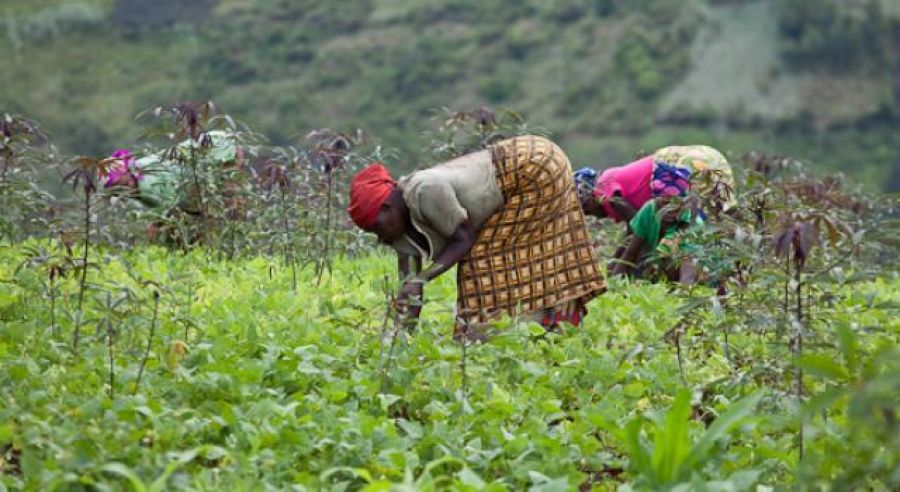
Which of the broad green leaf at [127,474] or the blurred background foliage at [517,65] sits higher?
the broad green leaf at [127,474]


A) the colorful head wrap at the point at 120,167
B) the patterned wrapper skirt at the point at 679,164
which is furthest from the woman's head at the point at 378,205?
the patterned wrapper skirt at the point at 679,164

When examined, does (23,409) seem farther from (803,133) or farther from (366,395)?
(803,133)

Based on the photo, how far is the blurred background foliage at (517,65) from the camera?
63.6 meters

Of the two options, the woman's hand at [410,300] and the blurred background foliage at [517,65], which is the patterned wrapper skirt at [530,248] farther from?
the blurred background foliage at [517,65]

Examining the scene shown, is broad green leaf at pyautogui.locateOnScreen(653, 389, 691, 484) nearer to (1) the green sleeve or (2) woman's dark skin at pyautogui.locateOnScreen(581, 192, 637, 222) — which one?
(1) the green sleeve

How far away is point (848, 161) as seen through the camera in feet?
208

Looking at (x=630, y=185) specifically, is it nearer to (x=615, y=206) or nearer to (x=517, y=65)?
(x=615, y=206)

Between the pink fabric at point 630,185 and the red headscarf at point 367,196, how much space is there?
262cm

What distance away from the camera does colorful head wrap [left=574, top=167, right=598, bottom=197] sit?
27.7 ft

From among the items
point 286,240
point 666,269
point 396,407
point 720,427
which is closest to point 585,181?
point 666,269

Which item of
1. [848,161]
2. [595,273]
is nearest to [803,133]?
[848,161]

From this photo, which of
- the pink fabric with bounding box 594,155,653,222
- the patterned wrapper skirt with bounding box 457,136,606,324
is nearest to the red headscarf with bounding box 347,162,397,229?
the patterned wrapper skirt with bounding box 457,136,606,324

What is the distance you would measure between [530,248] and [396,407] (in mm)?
1624

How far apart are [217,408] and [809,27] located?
222 feet
